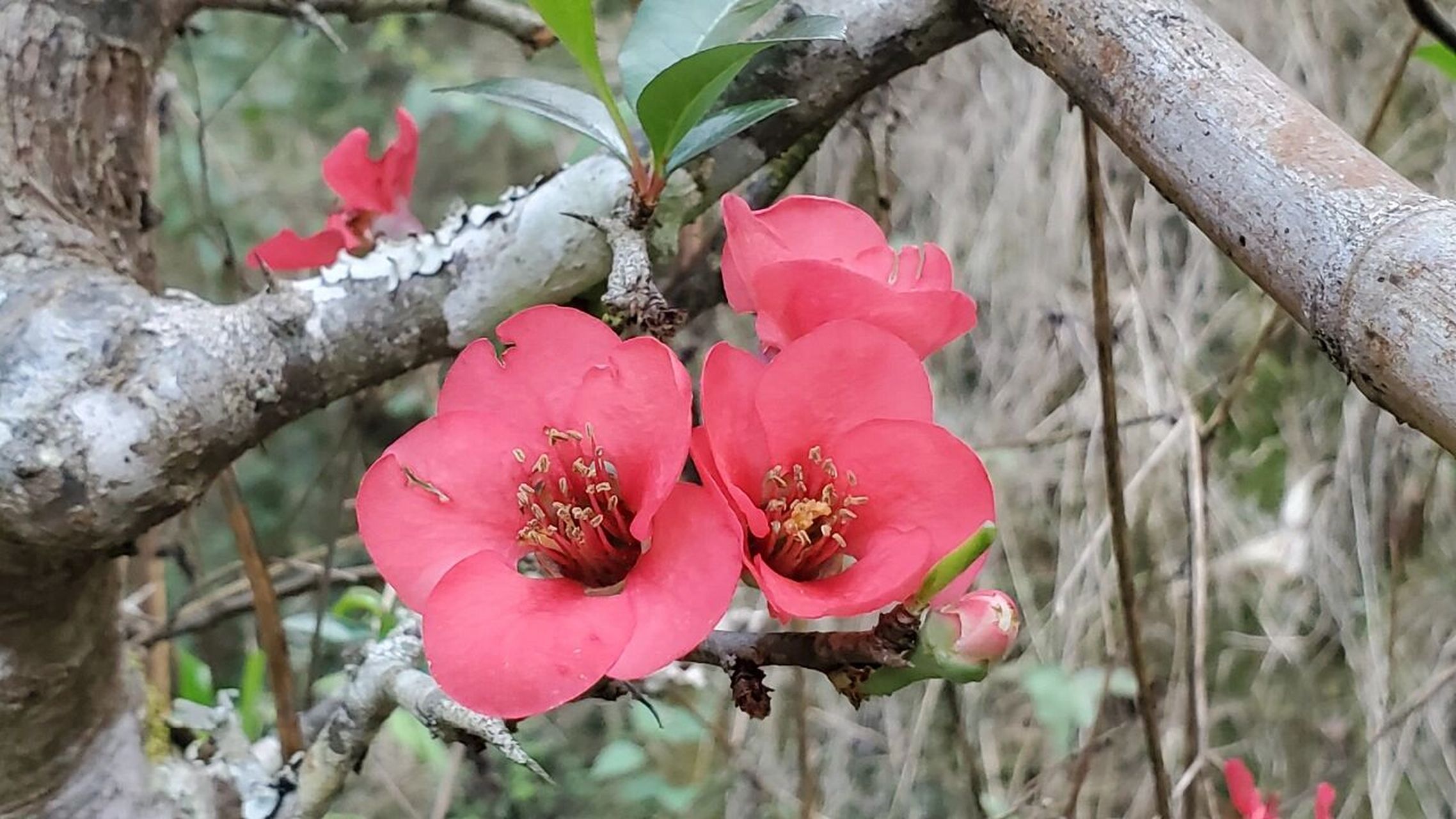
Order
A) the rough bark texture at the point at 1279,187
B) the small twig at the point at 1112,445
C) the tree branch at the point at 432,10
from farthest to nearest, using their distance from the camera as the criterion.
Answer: the tree branch at the point at 432,10 < the small twig at the point at 1112,445 < the rough bark texture at the point at 1279,187

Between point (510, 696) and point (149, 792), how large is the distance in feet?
1.45

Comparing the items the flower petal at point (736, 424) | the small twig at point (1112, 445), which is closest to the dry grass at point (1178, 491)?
the small twig at point (1112, 445)

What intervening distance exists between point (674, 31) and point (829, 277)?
150 mm

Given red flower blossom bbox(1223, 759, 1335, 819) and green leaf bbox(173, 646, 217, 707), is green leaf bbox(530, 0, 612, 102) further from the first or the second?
green leaf bbox(173, 646, 217, 707)

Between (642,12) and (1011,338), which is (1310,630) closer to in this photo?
(1011,338)

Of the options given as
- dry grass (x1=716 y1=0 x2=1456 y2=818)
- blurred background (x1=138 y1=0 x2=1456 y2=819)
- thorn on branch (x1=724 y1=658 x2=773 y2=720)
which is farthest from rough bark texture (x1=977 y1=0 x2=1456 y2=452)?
dry grass (x1=716 y1=0 x2=1456 y2=818)

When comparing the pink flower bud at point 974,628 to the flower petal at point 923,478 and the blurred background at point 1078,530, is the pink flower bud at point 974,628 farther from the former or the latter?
the blurred background at point 1078,530

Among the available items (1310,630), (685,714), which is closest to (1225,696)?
(1310,630)

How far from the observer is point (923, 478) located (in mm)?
304

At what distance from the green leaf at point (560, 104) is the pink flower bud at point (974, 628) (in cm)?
20

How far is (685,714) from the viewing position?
1.17 m

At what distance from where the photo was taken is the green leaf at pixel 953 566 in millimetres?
272

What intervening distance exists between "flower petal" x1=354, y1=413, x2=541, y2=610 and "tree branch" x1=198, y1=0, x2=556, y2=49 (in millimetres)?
498

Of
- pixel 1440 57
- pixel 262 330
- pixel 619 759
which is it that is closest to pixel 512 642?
pixel 262 330
